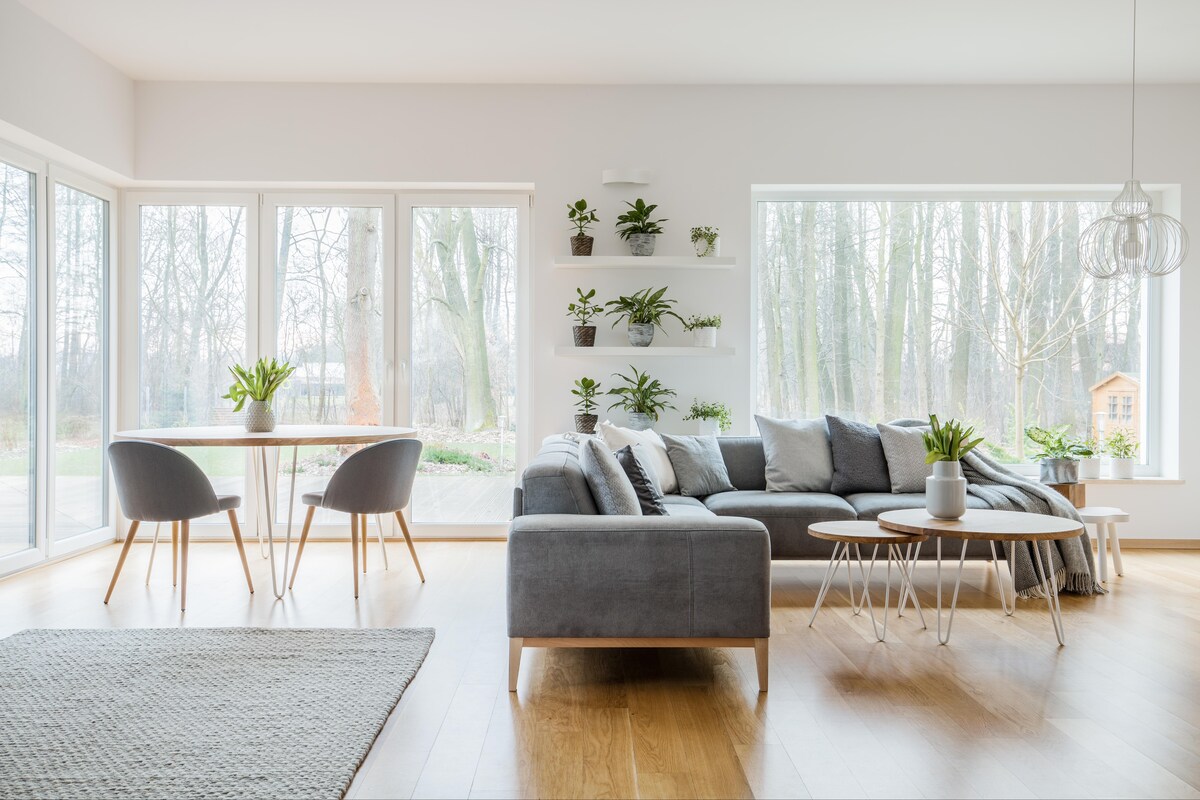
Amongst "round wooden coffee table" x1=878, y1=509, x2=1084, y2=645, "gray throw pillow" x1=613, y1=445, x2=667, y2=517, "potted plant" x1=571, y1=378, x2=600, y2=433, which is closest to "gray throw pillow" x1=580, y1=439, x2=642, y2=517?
"gray throw pillow" x1=613, y1=445, x2=667, y2=517

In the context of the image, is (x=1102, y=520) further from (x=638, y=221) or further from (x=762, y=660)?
(x=638, y=221)

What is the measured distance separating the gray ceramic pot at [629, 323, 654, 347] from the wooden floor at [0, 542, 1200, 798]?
178cm

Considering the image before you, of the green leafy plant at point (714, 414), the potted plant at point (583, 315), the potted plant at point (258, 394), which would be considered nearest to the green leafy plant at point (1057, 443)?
the green leafy plant at point (714, 414)

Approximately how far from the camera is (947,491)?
351 centimetres

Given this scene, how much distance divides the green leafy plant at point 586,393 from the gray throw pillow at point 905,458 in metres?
1.67

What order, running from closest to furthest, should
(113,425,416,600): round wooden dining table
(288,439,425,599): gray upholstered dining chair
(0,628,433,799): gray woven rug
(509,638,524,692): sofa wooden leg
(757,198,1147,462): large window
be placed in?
(0,628,433,799): gray woven rug → (509,638,524,692): sofa wooden leg → (113,425,416,600): round wooden dining table → (288,439,425,599): gray upholstered dining chair → (757,198,1147,462): large window

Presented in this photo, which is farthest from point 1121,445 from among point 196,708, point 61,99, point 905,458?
point 61,99

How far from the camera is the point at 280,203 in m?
5.68

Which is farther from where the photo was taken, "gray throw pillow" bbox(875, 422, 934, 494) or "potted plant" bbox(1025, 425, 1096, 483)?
"potted plant" bbox(1025, 425, 1096, 483)

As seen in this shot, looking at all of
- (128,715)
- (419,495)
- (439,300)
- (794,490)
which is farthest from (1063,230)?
(128,715)

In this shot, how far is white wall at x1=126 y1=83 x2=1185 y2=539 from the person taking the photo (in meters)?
5.52

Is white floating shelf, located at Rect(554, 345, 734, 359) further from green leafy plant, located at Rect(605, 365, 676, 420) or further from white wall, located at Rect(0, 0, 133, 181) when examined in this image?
white wall, located at Rect(0, 0, 133, 181)

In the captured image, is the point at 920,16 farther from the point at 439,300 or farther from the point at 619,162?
the point at 439,300

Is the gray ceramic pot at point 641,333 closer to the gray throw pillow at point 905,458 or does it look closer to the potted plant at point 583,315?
the potted plant at point 583,315
